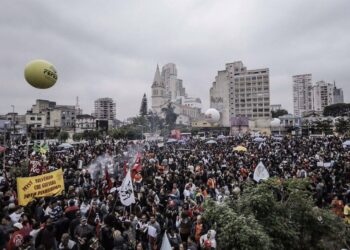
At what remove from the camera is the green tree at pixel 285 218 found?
611 centimetres

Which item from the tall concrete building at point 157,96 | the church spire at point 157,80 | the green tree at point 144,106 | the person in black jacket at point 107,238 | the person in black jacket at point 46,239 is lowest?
the person in black jacket at point 107,238

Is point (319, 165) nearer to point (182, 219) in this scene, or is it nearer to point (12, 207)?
point (182, 219)

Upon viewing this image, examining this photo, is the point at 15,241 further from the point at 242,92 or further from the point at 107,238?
the point at 242,92

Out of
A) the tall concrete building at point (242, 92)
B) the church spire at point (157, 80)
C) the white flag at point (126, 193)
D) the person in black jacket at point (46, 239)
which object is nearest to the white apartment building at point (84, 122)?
the church spire at point (157, 80)

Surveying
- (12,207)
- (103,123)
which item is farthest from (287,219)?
(103,123)

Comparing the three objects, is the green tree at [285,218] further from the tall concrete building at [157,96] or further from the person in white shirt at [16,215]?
the tall concrete building at [157,96]

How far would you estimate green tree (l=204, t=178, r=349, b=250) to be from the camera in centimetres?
611

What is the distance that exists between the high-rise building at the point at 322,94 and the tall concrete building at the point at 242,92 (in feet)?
222

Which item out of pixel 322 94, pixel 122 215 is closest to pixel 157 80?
pixel 322 94

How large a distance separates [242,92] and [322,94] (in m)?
73.1

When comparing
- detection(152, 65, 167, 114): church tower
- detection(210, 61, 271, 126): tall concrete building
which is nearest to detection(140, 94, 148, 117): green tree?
detection(152, 65, 167, 114): church tower

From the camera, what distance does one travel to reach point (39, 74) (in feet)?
33.2

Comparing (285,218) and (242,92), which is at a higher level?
(242,92)

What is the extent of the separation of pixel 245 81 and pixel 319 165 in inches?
4790
